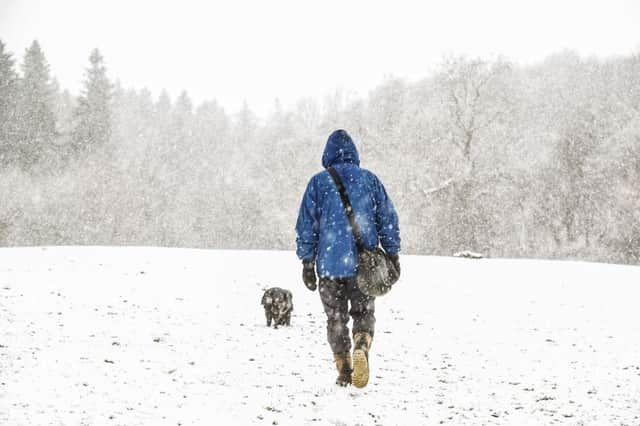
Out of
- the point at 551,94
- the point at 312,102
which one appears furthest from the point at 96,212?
the point at 312,102

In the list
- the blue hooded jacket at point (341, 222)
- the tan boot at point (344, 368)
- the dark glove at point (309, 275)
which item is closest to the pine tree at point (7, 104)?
the blue hooded jacket at point (341, 222)

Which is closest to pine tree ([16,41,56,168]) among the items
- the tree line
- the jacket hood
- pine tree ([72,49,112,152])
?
the tree line

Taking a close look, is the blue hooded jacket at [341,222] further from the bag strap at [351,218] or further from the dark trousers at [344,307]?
the dark trousers at [344,307]

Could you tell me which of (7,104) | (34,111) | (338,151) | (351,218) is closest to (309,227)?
Result: (351,218)

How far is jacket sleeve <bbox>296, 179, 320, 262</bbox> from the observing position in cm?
559

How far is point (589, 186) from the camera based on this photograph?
118ft

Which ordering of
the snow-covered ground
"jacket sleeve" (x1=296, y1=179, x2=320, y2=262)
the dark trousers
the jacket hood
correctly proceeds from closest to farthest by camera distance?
the snow-covered ground → the dark trousers → "jacket sleeve" (x1=296, y1=179, x2=320, y2=262) → the jacket hood

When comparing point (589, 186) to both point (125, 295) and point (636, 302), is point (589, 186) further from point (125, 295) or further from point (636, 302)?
point (125, 295)

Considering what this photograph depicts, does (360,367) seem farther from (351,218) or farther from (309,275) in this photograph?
(351,218)

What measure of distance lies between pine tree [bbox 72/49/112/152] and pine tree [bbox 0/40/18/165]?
5.65m

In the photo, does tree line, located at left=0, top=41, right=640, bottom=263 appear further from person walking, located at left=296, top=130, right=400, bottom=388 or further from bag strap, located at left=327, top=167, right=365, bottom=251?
bag strap, located at left=327, top=167, right=365, bottom=251

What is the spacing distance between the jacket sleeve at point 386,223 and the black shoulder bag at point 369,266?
11cm

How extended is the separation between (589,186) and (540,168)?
344 centimetres

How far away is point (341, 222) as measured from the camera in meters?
5.51
